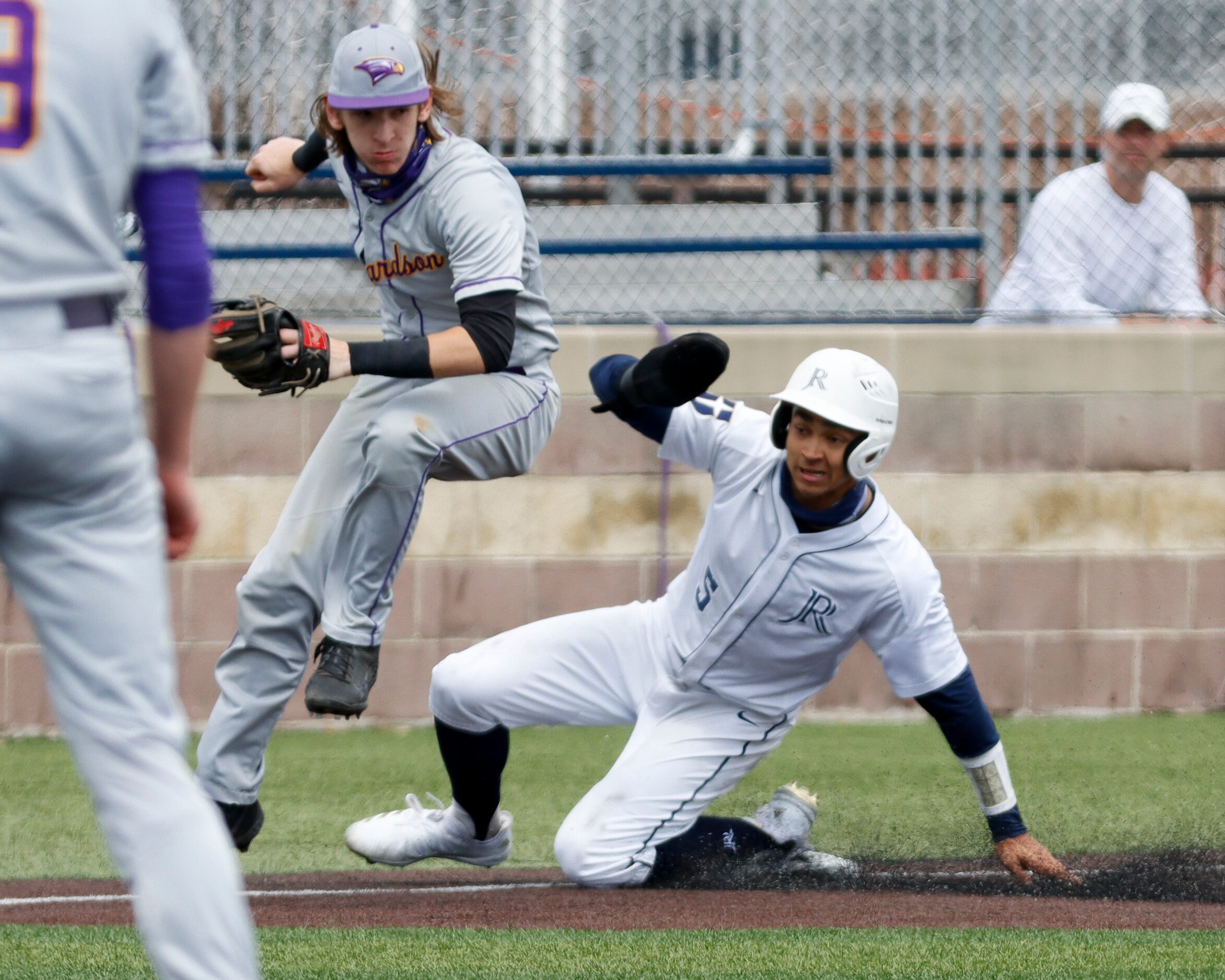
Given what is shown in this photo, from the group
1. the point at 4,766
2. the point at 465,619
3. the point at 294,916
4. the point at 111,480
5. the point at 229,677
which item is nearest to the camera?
the point at 111,480

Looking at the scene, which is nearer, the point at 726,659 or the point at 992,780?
the point at 992,780

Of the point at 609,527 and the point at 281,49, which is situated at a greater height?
the point at 281,49

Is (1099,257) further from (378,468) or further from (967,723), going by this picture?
(378,468)

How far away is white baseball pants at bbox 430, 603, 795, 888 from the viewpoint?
14.8ft

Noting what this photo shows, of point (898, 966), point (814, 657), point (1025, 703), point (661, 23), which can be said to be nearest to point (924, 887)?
point (814, 657)

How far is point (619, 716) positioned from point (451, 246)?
1.67 m

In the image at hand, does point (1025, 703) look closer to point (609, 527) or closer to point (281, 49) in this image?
point (609, 527)

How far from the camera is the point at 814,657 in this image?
4.61 metres

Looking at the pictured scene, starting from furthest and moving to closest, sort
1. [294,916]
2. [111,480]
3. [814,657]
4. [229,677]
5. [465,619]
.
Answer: [465,619]
[814,657]
[229,677]
[294,916]
[111,480]

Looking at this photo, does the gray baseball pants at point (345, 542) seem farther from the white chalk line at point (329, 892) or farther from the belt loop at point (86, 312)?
the belt loop at point (86, 312)

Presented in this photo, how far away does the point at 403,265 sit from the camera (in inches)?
167

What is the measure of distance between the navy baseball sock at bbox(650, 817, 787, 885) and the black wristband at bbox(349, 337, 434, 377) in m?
1.66

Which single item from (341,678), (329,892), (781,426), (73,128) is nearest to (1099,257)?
(781,426)

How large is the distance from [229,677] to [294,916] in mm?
690
